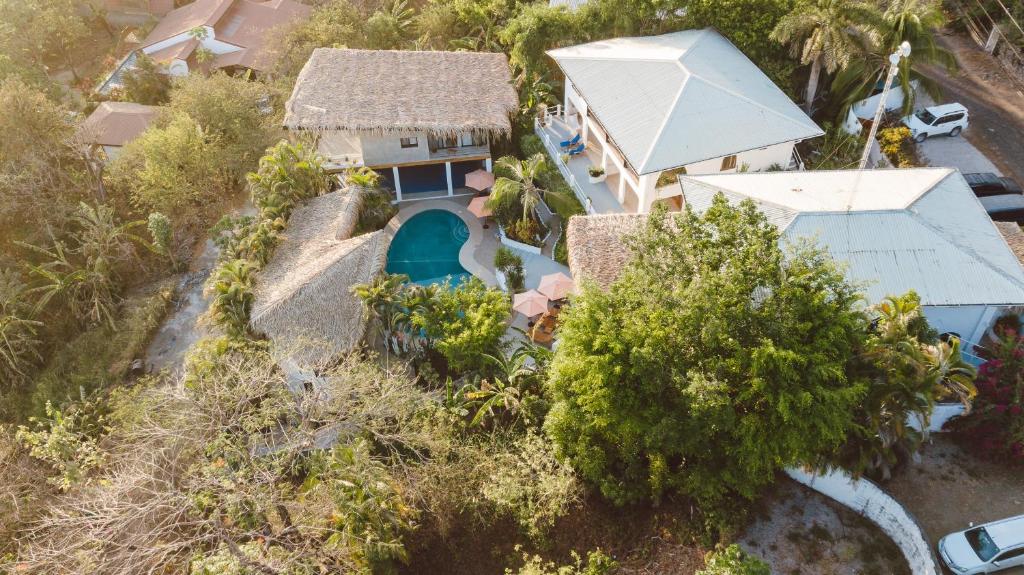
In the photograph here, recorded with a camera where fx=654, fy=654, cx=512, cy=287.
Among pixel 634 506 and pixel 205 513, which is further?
pixel 634 506

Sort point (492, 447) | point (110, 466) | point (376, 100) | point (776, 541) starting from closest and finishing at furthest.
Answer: point (776, 541)
point (492, 447)
point (110, 466)
point (376, 100)

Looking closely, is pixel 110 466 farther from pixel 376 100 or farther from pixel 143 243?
pixel 376 100

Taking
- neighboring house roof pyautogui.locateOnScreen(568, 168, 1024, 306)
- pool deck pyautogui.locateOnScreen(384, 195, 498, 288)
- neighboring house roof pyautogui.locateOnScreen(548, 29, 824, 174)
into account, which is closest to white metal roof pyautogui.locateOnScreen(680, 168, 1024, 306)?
neighboring house roof pyautogui.locateOnScreen(568, 168, 1024, 306)

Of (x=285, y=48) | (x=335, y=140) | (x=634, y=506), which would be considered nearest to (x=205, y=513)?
(x=634, y=506)

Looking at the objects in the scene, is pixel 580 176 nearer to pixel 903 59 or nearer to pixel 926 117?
pixel 903 59

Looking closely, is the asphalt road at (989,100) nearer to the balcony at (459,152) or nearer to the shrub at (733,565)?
the balcony at (459,152)

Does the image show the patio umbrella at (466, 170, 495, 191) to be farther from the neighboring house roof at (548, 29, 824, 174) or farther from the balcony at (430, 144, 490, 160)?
the neighboring house roof at (548, 29, 824, 174)

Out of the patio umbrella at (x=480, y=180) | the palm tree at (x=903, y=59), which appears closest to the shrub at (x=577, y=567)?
the patio umbrella at (x=480, y=180)
